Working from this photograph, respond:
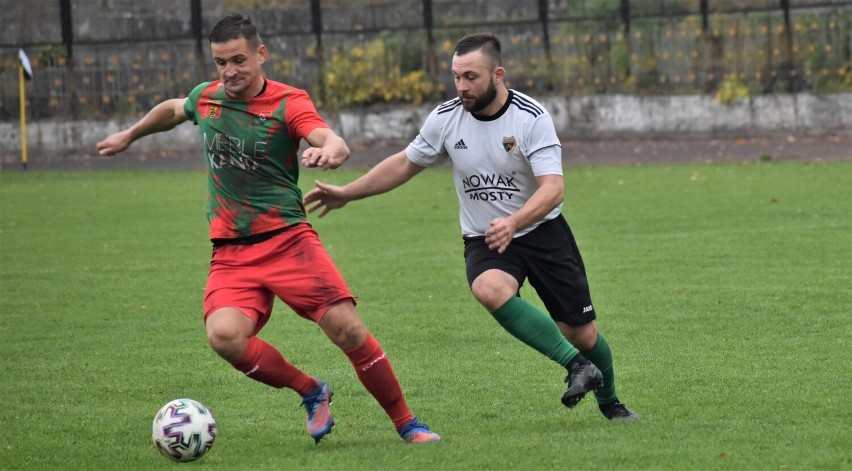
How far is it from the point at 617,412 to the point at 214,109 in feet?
8.06

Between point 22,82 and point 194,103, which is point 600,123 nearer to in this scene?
point 22,82

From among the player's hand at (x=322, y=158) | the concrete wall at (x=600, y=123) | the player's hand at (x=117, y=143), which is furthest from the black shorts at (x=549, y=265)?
the concrete wall at (x=600, y=123)

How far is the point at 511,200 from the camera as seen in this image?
6.56 meters

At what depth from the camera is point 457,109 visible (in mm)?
6664

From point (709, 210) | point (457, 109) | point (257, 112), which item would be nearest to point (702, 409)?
point (457, 109)

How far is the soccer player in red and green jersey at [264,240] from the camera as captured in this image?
242 inches

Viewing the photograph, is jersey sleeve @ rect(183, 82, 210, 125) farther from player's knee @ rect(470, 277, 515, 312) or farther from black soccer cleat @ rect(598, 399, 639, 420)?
black soccer cleat @ rect(598, 399, 639, 420)

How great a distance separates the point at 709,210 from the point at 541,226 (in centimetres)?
1039

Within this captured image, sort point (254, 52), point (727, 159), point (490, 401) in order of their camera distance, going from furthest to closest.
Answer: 1. point (727, 159)
2. point (490, 401)
3. point (254, 52)

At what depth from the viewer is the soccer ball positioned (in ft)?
19.4

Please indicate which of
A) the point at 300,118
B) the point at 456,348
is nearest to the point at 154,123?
the point at 300,118

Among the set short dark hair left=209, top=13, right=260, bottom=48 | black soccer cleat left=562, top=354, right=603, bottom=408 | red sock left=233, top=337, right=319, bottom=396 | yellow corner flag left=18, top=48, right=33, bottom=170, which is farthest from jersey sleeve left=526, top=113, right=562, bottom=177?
yellow corner flag left=18, top=48, right=33, bottom=170

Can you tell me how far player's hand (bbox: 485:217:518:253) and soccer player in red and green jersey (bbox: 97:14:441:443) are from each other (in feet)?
2.28

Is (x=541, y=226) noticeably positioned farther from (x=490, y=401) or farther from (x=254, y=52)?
(x=254, y=52)
